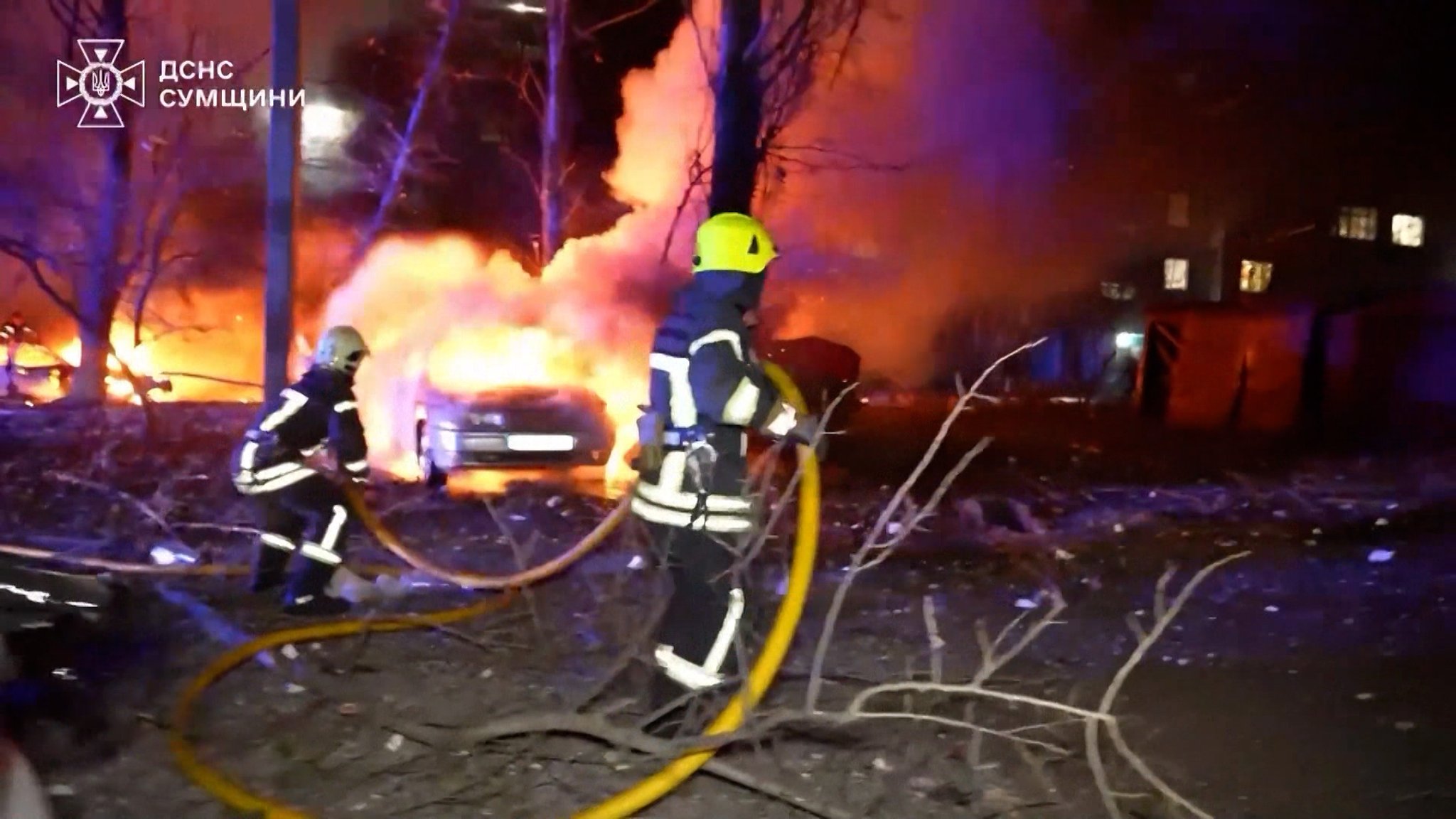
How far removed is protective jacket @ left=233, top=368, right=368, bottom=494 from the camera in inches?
229

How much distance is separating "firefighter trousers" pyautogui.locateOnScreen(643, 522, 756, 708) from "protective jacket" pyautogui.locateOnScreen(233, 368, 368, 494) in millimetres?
2285

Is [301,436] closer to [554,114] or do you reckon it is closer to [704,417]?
[704,417]

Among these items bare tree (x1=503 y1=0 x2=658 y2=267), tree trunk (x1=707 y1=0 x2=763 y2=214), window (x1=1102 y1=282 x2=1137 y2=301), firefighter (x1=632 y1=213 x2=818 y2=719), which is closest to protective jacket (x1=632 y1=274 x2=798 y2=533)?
firefighter (x1=632 y1=213 x2=818 y2=719)

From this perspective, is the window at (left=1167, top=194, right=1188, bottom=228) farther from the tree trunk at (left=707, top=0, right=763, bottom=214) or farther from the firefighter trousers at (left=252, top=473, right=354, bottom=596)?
the firefighter trousers at (left=252, top=473, right=354, bottom=596)

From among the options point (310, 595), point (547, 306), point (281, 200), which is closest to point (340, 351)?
point (310, 595)

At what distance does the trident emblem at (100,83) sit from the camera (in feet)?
55.6

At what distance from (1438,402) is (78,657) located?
1723cm

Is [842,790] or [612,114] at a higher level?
[612,114]

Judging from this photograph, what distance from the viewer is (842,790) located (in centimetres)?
404

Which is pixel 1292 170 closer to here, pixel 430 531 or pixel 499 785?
pixel 430 531

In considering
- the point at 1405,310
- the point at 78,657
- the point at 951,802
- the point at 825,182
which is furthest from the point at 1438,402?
the point at 78,657

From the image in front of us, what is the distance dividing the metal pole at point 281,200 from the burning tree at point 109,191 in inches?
372

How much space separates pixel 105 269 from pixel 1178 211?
79.0 ft

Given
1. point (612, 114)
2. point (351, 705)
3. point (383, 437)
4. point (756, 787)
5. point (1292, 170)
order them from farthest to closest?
1. point (1292, 170)
2. point (612, 114)
3. point (383, 437)
4. point (351, 705)
5. point (756, 787)
